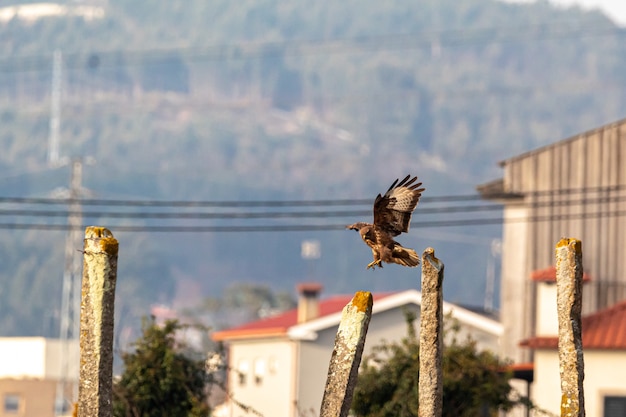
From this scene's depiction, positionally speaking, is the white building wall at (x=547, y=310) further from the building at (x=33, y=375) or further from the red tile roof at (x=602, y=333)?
the building at (x=33, y=375)

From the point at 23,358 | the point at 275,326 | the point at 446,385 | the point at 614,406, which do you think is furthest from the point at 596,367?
the point at 23,358

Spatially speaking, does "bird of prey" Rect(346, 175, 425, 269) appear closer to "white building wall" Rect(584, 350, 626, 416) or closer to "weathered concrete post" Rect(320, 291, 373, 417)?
"weathered concrete post" Rect(320, 291, 373, 417)

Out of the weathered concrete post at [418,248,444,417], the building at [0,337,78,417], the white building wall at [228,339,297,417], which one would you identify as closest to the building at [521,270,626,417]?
the white building wall at [228,339,297,417]

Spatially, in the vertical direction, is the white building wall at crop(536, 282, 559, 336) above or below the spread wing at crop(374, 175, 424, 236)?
above

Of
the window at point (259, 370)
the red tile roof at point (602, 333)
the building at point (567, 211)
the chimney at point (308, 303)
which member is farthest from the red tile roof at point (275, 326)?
the red tile roof at point (602, 333)

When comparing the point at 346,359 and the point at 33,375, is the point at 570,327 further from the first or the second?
the point at 33,375
